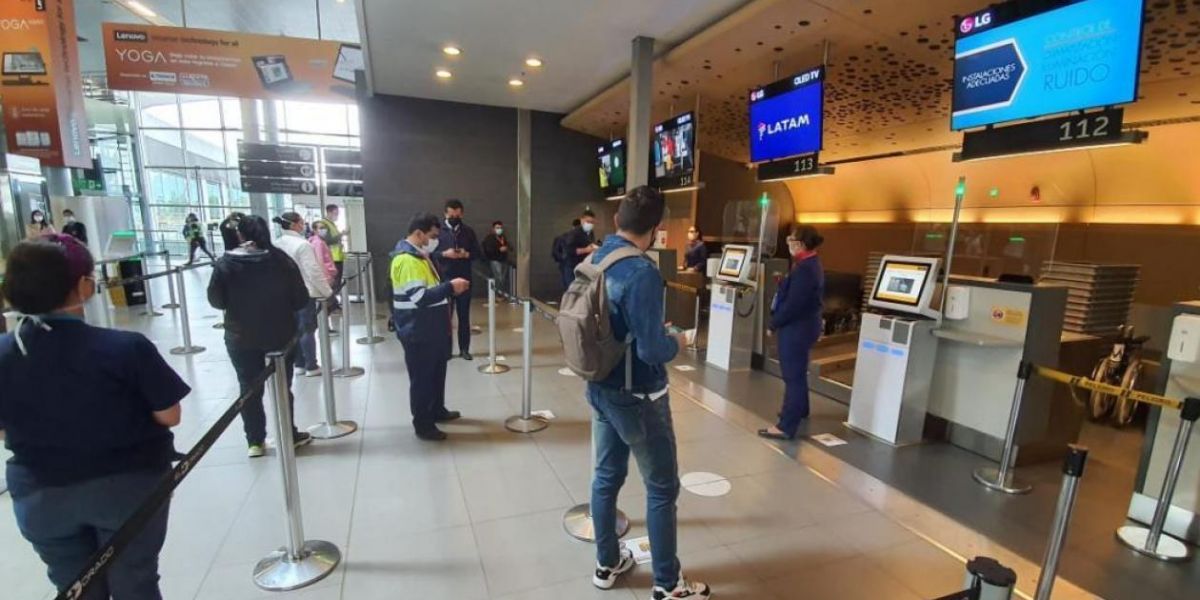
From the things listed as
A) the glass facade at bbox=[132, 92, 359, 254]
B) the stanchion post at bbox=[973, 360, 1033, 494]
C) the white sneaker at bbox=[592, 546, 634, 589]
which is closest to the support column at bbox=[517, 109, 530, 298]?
the glass facade at bbox=[132, 92, 359, 254]

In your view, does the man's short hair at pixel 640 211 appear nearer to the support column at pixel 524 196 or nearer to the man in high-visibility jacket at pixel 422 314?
the man in high-visibility jacket at pixel 422 314

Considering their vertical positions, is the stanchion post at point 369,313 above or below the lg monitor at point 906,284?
below

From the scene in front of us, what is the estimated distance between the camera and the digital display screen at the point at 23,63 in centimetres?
651

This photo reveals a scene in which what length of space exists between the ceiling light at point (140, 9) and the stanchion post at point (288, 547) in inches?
448

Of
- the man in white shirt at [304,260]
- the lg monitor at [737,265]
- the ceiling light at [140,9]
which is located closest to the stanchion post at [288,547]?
the man in white shirt at [304,260]

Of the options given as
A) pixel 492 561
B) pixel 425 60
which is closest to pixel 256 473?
pixel 492 561

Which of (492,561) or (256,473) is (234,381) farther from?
(492,561)

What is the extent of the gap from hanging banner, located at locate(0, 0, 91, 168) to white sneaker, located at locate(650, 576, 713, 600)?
9539 millimetres

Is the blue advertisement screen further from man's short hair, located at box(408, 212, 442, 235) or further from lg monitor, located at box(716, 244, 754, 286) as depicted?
man's short hair, located at box(408, 212, 442, 235)

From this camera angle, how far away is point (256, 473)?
10.5 feet

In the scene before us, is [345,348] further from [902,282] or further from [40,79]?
[40,79]

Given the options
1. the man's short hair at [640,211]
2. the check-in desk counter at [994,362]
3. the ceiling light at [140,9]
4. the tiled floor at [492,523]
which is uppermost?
the ceiling light at [140,9]

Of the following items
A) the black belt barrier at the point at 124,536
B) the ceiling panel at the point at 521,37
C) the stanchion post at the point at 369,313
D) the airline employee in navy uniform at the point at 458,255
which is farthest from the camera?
the stanchion post at the point at 369,313

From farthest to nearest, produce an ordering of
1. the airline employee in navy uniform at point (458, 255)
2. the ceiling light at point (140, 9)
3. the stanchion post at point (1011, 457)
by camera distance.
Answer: the ceiling light at point (140, 9) → the airline employee in navy uniform at point (458, 255) → the stanchion post at point (1011, 457)
